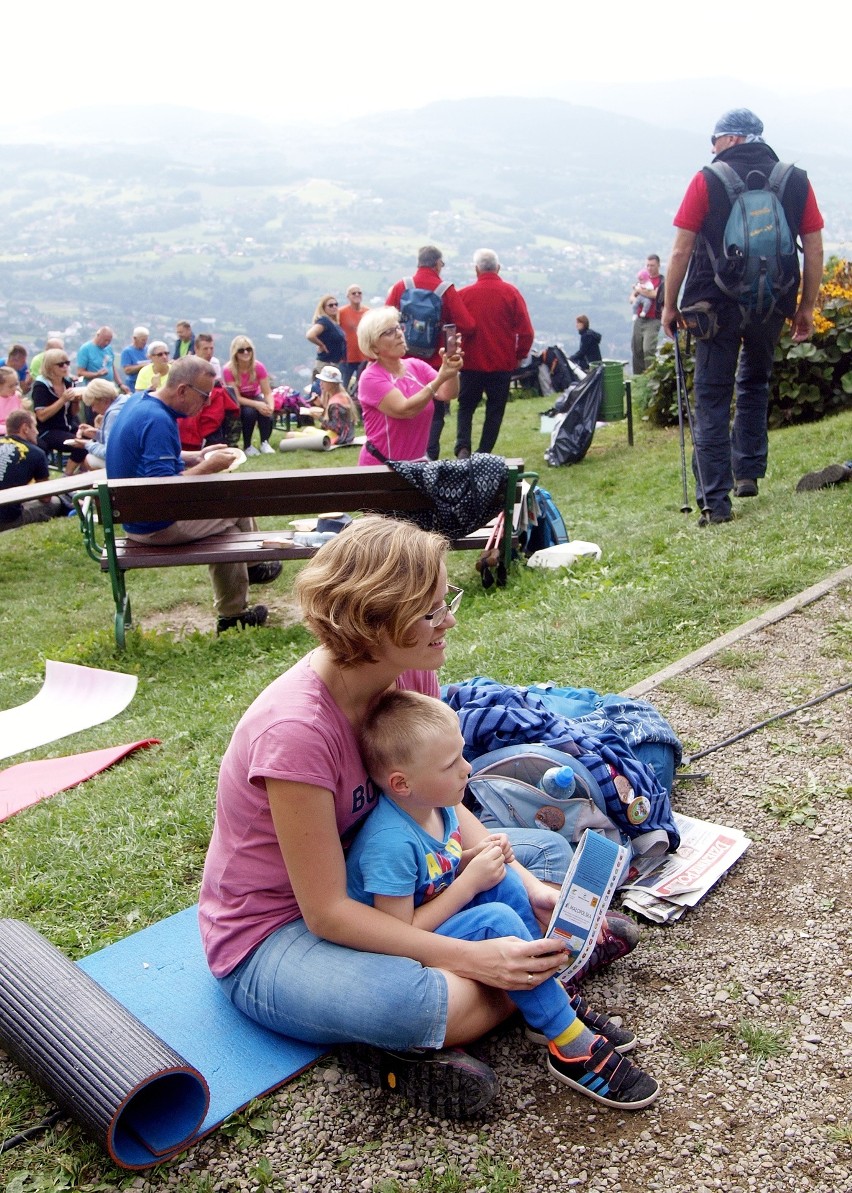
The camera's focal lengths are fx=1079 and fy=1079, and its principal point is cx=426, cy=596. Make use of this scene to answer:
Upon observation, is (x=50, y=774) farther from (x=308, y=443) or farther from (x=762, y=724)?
(x=308, y=443)

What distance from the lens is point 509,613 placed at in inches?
233

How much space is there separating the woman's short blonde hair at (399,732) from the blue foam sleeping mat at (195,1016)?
69 centimetres

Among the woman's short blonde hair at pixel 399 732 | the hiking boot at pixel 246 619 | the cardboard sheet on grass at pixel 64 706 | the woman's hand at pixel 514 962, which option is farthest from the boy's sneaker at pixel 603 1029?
the hiking boot at pixel 246 619

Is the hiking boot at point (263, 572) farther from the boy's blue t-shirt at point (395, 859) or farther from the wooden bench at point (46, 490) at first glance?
the boy's blue t-shirt at point (395, 859)

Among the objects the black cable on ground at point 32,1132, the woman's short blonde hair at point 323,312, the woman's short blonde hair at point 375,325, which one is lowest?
the black cable on ground at point 32,1132

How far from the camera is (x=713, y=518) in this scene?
6848 millimetres

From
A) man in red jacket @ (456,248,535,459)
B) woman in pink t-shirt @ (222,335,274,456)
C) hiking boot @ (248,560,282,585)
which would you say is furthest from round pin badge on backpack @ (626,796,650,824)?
woman in pink t-shirt @ (222,335,274,456)

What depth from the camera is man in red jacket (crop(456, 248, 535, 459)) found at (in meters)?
10.3

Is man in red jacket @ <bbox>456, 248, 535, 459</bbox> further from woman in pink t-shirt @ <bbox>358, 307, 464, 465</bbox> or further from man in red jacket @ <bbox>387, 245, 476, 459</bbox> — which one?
woman in pink t-shirt @ <bbox>358, 307, 464, 465</bbox>

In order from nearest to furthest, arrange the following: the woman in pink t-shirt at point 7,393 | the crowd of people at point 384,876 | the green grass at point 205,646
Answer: the crowd of people at point 384,876 → the green grass at point 205,646 → the woman in pink t-shirt at point 7,393

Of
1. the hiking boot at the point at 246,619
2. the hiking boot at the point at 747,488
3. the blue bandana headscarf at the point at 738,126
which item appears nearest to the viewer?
the blue bandana headscarf at the point at 738,126

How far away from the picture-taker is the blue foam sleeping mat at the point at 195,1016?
2.38 metres

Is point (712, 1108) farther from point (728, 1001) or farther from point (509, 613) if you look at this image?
point (509, 613)

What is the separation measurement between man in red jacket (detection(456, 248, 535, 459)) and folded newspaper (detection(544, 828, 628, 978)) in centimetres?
814
